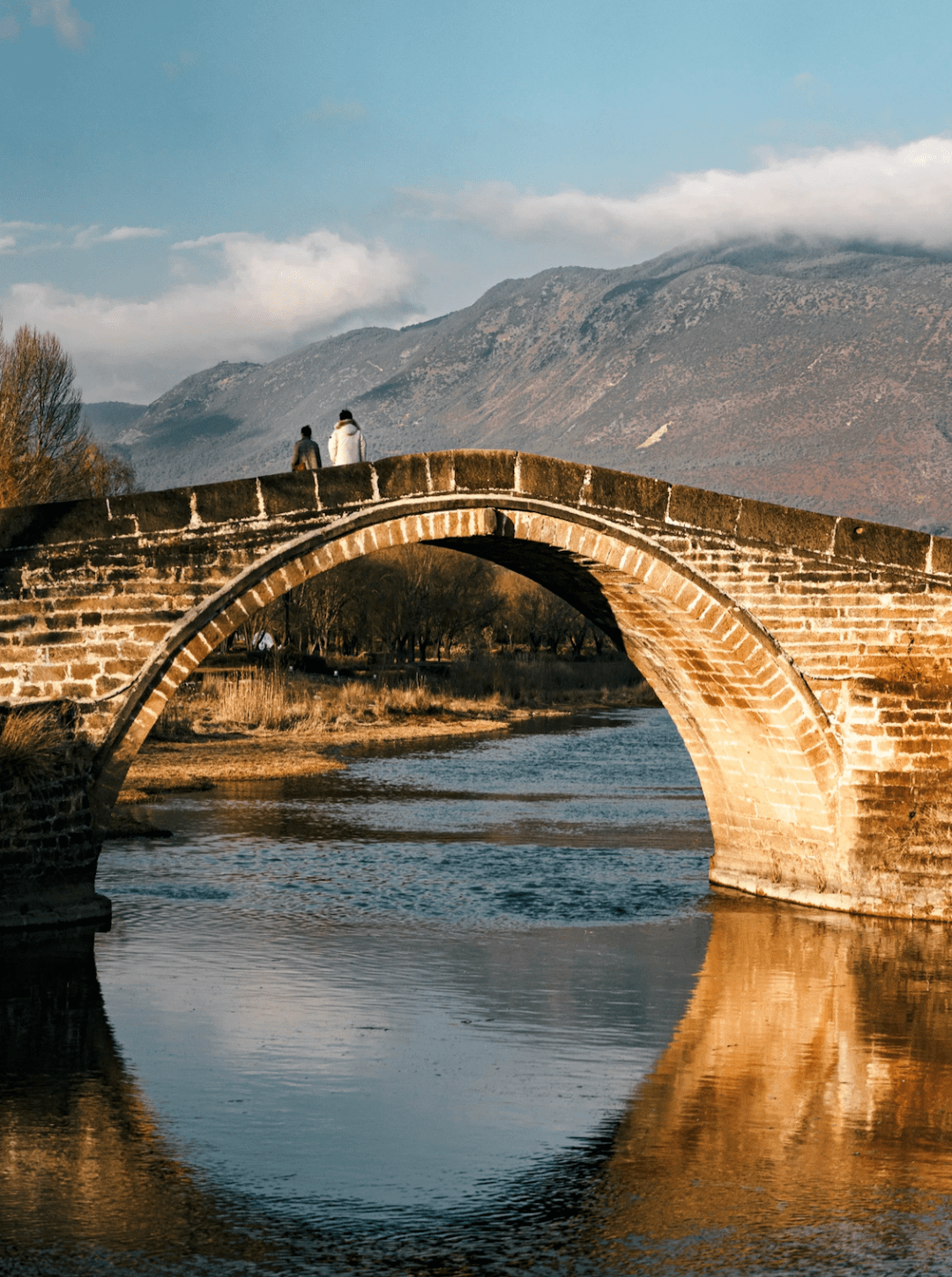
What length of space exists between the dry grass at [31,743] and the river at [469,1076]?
1.26 m

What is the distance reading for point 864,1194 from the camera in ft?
21.1

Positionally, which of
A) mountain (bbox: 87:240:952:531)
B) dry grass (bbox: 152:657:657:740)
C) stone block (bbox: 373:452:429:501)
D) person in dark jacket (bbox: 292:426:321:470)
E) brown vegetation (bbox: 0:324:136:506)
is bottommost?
dry grass (bbox: 152:657:657:740)

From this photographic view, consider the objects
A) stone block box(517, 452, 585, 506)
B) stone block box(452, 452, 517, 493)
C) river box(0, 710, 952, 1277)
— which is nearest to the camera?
river box(0, 710, 952, 1277)

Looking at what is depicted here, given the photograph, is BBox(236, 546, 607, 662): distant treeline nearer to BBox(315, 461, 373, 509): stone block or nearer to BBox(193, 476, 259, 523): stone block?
BBox(315, 461, 373, 509): stone block

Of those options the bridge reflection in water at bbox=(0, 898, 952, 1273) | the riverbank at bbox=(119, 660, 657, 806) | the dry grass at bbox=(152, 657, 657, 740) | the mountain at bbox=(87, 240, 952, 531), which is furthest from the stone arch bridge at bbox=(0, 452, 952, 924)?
the mountain at bbox=(87, 240, 952, 531)

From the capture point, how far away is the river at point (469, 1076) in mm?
5922

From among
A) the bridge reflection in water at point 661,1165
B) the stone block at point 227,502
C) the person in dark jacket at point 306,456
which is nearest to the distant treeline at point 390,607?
the person in dark jacket at point 306,456

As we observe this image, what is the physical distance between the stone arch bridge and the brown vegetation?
20020 mm

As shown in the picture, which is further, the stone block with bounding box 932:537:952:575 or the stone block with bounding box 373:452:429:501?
the stone block with bounding box 932:537:952:575

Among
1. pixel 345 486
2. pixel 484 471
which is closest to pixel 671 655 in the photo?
pixel 484 471

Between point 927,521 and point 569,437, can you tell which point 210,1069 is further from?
point 569,437

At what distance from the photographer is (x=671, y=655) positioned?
514 inches

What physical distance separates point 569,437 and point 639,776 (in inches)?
4392

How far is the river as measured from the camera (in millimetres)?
5922
